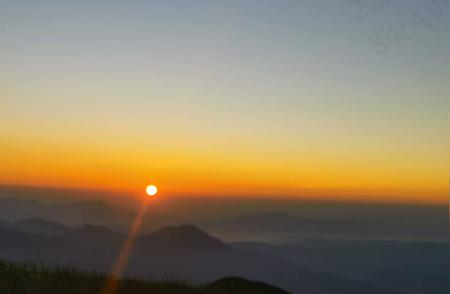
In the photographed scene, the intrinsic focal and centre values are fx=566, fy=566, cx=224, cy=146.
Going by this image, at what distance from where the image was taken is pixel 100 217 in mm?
54656

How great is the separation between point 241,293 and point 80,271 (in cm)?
547

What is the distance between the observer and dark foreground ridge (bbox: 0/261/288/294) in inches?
522

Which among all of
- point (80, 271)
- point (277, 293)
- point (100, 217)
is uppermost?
point (100, 217)

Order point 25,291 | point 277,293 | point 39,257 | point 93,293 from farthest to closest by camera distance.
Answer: point 277,293, point 39,257, point 93,293, point 25,291

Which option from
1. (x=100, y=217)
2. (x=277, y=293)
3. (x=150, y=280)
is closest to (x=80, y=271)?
(x=150, y=280)

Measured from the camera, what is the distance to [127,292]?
14.7 metres

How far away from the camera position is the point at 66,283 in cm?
1405

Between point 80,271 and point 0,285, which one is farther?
point 80,271

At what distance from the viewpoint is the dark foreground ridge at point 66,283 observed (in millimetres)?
13266

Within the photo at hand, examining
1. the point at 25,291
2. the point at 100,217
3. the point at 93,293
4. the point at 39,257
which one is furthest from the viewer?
the point at 100,217

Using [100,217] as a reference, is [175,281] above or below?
below

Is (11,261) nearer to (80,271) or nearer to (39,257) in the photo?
(39,257)

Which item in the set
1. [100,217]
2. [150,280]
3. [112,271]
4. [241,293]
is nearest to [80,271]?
[112,271]

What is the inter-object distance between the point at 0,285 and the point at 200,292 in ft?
17.3
